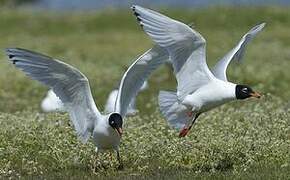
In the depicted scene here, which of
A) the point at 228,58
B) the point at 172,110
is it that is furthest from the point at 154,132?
the point at 228,58

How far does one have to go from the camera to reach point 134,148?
10.8m

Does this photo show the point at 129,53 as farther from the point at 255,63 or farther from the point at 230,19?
the point at 230,19

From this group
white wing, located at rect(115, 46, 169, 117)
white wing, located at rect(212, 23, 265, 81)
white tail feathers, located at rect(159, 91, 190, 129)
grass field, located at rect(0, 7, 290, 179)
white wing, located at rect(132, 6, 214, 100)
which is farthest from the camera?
white tail feathers, located at rect(159, 91, 190, 129)

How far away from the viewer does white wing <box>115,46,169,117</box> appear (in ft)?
33.9

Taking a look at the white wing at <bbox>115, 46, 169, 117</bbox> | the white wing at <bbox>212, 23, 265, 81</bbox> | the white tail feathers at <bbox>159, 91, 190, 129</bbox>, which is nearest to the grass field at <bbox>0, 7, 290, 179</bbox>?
the white tail feathers at <bbox>159, 91, 190, 129</bbox>

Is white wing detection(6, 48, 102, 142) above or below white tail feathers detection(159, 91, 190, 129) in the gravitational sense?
above

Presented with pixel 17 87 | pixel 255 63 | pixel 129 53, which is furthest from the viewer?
pixel 129 53

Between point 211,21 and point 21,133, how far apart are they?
19491 mm

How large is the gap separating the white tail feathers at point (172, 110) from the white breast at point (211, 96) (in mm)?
422

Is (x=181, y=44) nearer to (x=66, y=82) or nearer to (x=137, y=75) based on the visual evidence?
(x=137, y=75)

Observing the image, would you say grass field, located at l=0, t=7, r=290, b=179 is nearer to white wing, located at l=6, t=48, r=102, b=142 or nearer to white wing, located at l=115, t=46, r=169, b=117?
white wing, located at l=6, t=48, r=102, b=142

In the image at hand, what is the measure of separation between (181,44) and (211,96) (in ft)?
2.07

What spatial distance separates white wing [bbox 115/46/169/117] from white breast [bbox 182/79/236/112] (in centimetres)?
57

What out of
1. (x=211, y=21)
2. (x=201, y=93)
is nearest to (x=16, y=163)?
(x=201, y=93)
